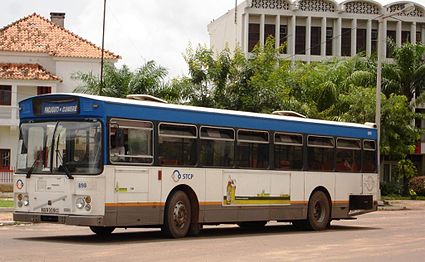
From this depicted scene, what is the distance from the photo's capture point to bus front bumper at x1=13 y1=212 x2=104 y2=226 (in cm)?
1647

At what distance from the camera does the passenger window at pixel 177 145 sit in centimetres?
1808

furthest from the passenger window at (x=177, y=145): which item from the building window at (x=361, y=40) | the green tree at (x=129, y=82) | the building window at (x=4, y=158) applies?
the building window at (x=361, y=40)

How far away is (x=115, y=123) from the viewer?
55.7ft

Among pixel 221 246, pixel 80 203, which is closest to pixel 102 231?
pixel 80 203

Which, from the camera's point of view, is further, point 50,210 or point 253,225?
point 253,225

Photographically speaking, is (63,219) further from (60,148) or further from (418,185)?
(418,185)

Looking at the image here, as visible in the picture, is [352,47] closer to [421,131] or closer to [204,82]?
[421,131]

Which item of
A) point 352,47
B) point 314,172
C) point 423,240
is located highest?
point 352,47

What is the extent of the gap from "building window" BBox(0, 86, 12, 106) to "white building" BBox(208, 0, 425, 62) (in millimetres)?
17002

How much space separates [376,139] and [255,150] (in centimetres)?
577

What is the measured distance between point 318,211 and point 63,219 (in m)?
8.54

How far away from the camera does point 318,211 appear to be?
23062 millimetres

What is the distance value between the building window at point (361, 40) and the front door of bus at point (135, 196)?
4734 cm

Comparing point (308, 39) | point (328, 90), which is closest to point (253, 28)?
point (308, 39)
